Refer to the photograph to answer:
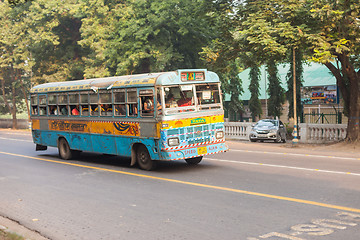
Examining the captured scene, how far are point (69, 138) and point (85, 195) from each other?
23.5 feet

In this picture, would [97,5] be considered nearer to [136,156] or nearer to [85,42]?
[85,42]

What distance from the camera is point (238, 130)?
2892 centimetres

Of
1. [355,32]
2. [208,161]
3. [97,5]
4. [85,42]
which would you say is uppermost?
[97,5]

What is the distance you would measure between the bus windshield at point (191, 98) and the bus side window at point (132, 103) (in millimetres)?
1302

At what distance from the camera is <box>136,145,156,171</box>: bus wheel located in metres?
13.9

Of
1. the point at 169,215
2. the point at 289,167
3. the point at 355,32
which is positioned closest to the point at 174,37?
the point at 355,32

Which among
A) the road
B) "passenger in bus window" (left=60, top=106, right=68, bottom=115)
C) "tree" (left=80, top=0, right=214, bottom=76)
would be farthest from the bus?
"tree" (left=80, top=0, right=214, bottom=76)

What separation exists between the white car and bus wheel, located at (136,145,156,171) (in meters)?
13.0

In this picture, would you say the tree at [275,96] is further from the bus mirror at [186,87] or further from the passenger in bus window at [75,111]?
the bus mirror at [186,87]

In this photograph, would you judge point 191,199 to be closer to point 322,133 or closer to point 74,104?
point 74,104

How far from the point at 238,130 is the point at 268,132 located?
3.44 m

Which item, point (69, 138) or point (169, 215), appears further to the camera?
point (69, 138)

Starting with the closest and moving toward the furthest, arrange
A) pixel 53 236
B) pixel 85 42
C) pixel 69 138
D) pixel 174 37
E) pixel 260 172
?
pixel 53 236, pixel 260 172, pixel 69 138, pixel 174 37, pixel 85 42

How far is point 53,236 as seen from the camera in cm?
746
